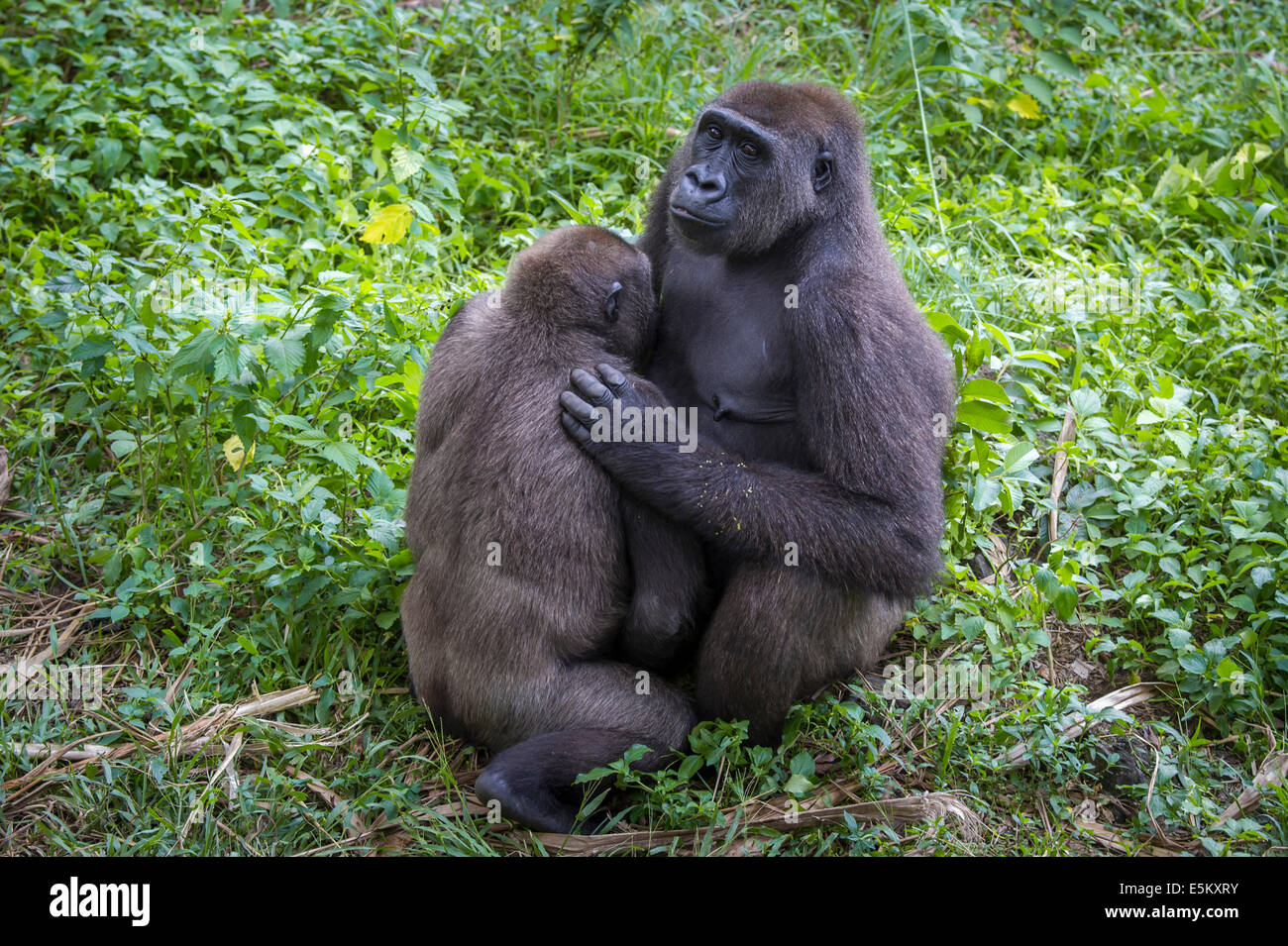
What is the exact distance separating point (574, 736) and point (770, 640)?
673mm

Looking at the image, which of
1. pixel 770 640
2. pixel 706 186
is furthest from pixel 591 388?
pixel 770 640

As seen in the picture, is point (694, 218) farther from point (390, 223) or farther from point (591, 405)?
point (390, 223)

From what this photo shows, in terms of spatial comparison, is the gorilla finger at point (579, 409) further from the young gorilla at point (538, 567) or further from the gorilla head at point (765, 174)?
the gorilla head at point (765, 174)

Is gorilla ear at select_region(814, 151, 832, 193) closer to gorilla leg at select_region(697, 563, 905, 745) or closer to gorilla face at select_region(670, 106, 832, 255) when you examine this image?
gorilla face at select_region(670, 106, 832, 255)

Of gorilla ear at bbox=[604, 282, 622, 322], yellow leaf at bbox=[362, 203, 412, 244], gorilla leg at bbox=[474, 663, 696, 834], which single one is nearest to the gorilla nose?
gorilla ear at bbox=[604, 282, 622, 322]

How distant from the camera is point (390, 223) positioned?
559cm

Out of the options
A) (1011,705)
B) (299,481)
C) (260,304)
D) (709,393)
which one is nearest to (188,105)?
(260,304)

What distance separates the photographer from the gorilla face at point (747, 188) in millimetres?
4098

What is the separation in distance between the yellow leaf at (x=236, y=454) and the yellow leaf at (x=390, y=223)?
1.29 metres

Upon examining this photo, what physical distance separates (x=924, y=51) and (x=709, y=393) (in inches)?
146

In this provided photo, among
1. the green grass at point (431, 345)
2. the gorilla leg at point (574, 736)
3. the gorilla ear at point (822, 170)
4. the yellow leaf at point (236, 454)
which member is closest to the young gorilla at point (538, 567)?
the gorilla leg at point (574, 736)

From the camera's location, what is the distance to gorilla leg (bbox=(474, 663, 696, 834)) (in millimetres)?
3609

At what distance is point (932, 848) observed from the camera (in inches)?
145
